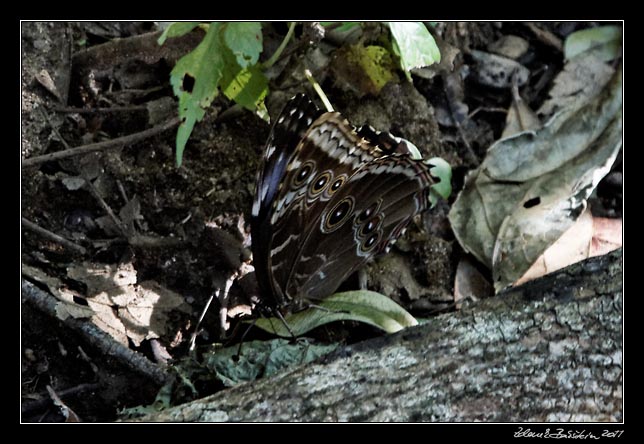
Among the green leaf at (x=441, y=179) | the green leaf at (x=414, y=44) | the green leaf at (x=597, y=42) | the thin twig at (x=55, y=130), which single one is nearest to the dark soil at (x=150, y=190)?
the thin twig at (x=55, y=130)

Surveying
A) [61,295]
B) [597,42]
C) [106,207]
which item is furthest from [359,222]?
[597,42]

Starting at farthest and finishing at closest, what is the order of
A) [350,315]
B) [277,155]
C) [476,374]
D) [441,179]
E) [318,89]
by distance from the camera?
[441,179]
[318,89]
[350,315]
[277,155]
[476,374]

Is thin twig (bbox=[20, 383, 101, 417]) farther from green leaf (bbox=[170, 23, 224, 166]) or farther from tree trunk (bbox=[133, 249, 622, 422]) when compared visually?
green leaf (bbox=[170, 23, 224, 166])

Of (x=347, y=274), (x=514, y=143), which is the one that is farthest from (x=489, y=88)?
(x=347, y=274)

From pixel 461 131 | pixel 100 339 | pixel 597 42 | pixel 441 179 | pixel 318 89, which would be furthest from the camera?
pixel 597 42

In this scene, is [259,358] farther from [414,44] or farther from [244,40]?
[414,44]
